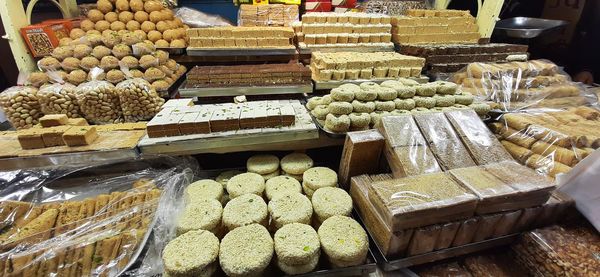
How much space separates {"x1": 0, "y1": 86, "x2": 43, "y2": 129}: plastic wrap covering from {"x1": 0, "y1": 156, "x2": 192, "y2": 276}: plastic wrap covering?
2.81ft

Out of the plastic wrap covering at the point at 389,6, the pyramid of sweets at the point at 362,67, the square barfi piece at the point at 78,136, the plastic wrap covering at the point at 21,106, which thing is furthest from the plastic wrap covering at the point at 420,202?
the plastic wrap covering at the point at 389,6

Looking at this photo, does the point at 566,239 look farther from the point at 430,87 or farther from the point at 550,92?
the point at 550,92

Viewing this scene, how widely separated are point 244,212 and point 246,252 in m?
0.30

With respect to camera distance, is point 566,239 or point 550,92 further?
point 550,92

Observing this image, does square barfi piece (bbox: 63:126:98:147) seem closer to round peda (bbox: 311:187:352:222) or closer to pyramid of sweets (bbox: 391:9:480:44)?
round peda (bbox: 311:187:352:222)

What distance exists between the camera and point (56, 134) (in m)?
1.78

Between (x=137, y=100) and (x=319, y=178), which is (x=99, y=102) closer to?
(x=137, y=100)

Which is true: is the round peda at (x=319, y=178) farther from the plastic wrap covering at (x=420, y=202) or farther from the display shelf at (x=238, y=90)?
the display shelf at (x=238, y=90)

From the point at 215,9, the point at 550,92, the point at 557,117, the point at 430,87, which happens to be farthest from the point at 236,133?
the point at 215,9

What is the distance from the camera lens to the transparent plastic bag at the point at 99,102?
2270 millimetres

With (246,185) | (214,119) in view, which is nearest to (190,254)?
(246,185)

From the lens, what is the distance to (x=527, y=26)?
4.47 m

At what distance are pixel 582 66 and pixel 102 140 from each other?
23.1 feet

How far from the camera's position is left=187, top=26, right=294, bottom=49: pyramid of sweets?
3184 mm
